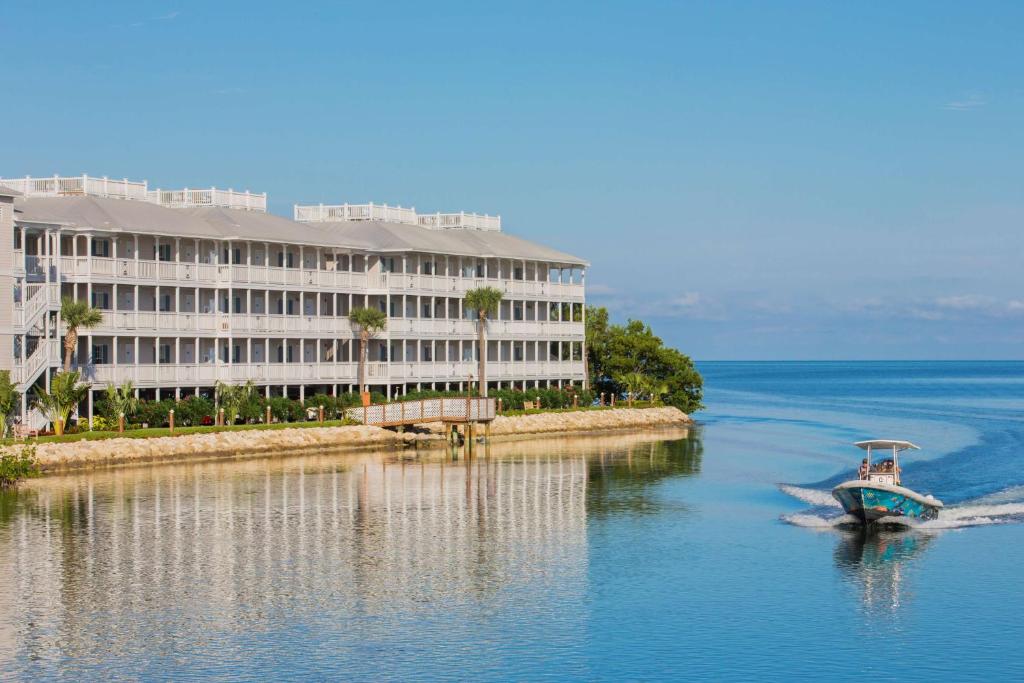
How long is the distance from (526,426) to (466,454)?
1410 centimetres

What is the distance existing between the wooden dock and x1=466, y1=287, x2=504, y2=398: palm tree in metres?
11.6

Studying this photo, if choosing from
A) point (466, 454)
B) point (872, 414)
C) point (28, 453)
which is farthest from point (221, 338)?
point (872, 414)

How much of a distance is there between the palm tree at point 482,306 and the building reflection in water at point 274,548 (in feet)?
80.2

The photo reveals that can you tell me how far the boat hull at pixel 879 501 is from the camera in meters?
50.2

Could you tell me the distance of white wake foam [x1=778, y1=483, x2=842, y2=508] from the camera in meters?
57.9

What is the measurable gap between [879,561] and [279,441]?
37.3 metres

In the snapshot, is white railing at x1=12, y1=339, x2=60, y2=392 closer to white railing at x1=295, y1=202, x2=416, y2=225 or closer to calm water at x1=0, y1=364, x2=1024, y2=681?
calm water at x1=0, y1=364, x2=1024, y2=681

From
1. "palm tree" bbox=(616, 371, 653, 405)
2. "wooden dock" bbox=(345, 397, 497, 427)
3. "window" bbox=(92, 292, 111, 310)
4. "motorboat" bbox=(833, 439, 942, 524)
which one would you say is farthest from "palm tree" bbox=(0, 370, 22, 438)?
"palm tree" bbox=(616, 371, 653, 405)

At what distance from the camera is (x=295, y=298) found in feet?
287

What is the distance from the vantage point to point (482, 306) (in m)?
94.8

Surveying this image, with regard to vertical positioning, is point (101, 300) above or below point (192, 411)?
above

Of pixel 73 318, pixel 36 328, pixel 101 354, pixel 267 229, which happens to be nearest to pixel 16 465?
pixel 73 318

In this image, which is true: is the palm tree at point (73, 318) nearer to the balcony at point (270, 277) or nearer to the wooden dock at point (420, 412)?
the balcony at point (270, 277)

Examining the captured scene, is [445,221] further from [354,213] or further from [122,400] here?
[122,400]
